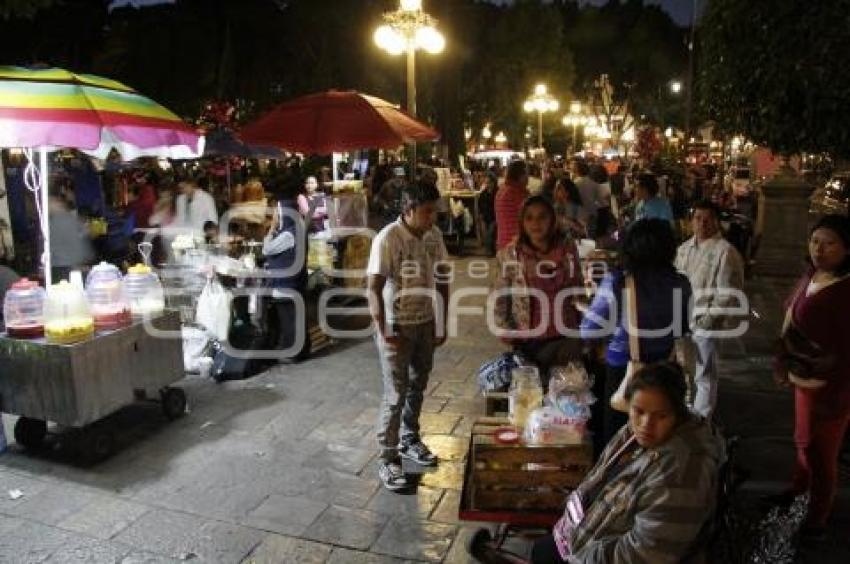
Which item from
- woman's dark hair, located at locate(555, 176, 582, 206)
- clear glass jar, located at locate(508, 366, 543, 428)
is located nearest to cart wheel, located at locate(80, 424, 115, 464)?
clear glass jar, located at locate(508, 366, 543, 428)

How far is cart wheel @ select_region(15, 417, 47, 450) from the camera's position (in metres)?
5.45

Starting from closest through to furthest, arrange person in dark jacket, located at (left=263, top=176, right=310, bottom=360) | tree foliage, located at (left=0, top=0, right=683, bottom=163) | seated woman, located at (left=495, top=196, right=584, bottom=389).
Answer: seated woman, located at (left=495, top=196, right=584, bottom=389) < person in dark jacket, located at (left=263, top=176, right=310, bottom=360) < tree foliage, located at (left=0, top=0, right=683, bottom=163)

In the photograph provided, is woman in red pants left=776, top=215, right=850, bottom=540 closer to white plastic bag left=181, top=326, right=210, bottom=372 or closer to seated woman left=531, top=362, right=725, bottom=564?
seated woman left=531, top=362, right=725, bottom=564

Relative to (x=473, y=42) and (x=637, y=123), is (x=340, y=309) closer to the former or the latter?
(x=473, y=42)

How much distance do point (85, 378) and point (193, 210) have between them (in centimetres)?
582

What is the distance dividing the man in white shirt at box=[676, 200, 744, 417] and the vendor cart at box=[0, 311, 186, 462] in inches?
168

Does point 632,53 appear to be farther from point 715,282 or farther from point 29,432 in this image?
point 29,432

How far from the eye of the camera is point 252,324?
25.2 feet

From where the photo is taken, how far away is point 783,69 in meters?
4.52

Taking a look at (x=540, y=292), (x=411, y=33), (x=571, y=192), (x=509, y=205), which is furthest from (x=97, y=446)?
(x=411, y=33)

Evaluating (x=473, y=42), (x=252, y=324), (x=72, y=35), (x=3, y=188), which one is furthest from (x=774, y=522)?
(x=473, y=42)

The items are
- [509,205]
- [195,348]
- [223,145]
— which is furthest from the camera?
[223,145]

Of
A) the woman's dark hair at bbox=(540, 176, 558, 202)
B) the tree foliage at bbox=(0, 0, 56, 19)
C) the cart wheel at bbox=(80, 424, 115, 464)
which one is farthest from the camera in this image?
the woman's dark hair at bbox=(540, 176, 558, 202)

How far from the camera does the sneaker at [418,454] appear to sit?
5113 millimetres
